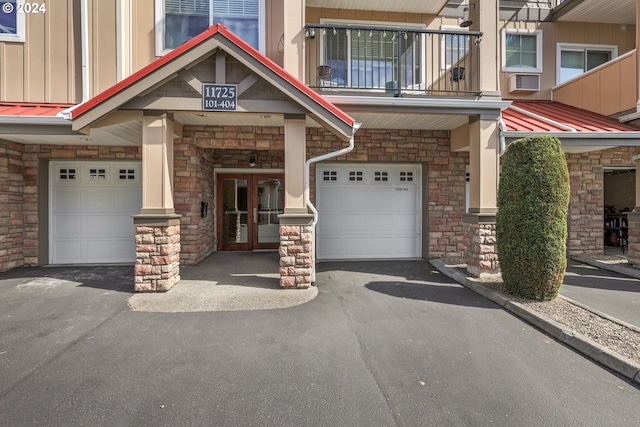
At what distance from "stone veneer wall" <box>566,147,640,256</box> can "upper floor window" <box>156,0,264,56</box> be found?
8.60 meters

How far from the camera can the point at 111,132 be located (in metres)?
6.02

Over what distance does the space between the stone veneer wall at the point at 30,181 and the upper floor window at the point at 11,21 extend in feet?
7.15

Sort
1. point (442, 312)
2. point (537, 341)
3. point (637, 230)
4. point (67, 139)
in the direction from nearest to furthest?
point (537, 341) → point (442, 312) → point (67, 139) → point (637, 230)

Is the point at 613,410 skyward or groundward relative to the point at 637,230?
groundward

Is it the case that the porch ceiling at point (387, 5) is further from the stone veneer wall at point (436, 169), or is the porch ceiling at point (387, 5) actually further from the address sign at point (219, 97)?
the address sign at point (219, 97)

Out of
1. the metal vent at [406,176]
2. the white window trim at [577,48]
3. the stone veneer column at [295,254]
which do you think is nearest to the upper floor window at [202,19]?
the stone veneer column at [295,254]

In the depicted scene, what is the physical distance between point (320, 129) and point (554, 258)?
5090 millimetres

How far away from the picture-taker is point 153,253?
17.0ft

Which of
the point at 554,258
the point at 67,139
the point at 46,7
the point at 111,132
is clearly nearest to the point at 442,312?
the point at 554,258

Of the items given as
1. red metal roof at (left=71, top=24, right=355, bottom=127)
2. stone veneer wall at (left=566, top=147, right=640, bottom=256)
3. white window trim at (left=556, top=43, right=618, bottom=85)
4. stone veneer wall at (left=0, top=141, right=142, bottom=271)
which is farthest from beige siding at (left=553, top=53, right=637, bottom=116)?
stone veneer wall at (left=0, top=141, right=142, bottom=271)

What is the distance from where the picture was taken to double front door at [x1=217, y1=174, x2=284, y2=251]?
9031mm

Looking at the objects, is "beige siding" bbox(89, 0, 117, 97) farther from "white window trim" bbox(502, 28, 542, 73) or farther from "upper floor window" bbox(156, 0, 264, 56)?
"white window trim" bbox(502, 28, 542, 73)

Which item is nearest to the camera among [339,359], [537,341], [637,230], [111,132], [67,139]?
[339,359]

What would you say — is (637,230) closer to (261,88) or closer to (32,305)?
(261,88)
